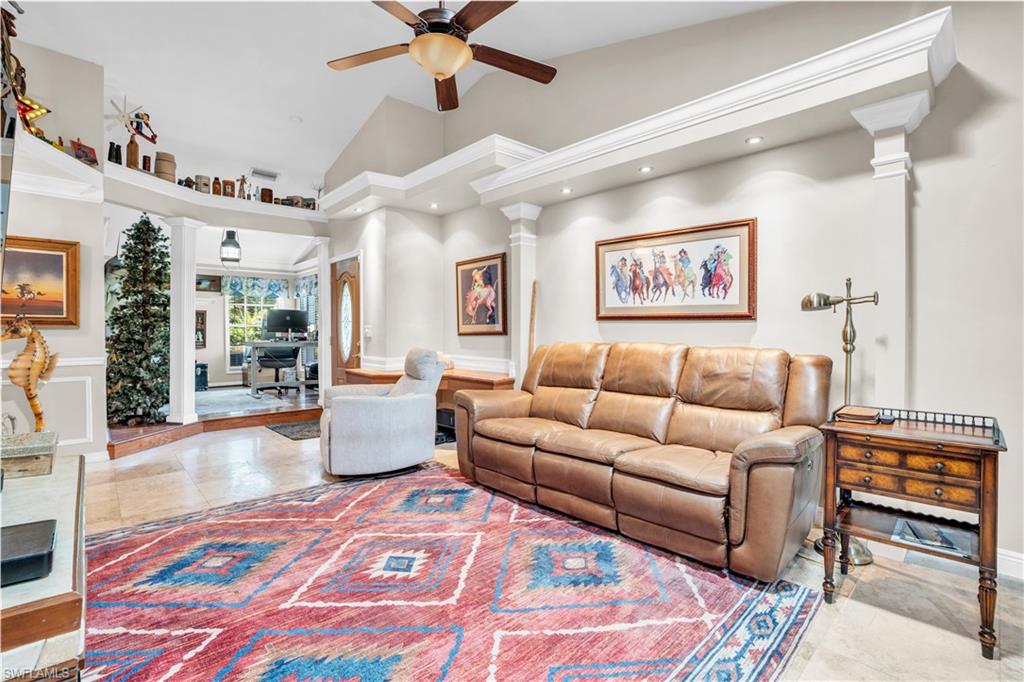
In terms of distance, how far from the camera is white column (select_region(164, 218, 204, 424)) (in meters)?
5.65

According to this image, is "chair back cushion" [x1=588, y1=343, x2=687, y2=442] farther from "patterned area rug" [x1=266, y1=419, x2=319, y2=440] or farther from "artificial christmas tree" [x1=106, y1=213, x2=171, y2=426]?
"artificial christmas tree" [x1=106, y1=213, x2=171, y2=426]

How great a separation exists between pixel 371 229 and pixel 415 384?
2.36m

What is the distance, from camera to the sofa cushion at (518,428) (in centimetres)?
331

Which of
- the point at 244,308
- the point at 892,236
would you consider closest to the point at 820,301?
the point at 892,236

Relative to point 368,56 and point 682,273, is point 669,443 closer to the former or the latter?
point 682,273

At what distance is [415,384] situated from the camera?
14.0ft

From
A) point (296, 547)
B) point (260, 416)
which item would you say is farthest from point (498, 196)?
point (260, 416)

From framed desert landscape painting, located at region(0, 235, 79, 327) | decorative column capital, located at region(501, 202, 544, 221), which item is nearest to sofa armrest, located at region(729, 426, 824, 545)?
decorative column capital, located at region(501, 202, 544, 221)

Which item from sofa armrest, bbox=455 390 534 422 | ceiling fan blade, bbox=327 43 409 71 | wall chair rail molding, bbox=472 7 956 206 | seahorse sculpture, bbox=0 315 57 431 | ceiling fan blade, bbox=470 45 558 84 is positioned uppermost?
ceiling fan blade, bbox=327 43 409 71

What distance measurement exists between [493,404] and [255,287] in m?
8.60

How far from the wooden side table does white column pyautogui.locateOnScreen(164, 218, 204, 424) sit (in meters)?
6.18

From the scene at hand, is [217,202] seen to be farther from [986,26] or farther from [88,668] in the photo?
[986,26]

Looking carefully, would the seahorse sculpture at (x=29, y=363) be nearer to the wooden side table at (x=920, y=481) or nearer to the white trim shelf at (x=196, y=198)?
the white trim shelf at (x=196, y=198)

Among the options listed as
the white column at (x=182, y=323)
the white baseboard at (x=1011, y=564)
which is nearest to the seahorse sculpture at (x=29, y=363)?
the white column at (x=182, y=323)
